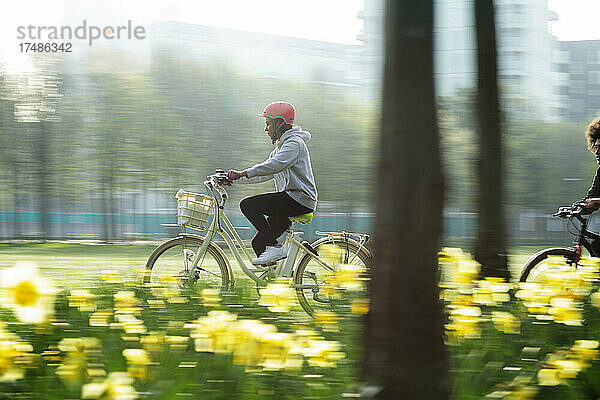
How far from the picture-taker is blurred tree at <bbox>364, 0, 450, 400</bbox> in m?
2.18

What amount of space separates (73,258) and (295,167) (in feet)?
28.5

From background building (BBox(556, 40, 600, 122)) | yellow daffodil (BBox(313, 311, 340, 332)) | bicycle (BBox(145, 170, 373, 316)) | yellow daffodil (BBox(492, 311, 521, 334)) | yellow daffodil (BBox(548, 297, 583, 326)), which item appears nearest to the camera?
yellow daffodil (BBox(548, 297, 583, 326))

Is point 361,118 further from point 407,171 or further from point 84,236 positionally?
point 407,171

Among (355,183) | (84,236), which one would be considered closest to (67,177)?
(84,236)

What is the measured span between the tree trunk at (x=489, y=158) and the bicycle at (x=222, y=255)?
0.82 meters

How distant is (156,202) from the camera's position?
61.7 ft

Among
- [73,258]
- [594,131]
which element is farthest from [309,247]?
[73,258]

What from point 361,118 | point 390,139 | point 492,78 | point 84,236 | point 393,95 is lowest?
point 84,236

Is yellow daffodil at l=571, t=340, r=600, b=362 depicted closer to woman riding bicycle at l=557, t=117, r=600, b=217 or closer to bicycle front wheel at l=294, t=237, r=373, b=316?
bicycle front wheel at l=294, t=237, r=373, b=316

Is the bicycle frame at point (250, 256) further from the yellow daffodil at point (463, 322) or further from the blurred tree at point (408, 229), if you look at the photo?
the blurred tree at point (408, 229)

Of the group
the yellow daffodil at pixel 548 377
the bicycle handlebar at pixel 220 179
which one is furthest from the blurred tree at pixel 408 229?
the bicycle handlebar at pixel 220 179

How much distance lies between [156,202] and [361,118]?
6.15m

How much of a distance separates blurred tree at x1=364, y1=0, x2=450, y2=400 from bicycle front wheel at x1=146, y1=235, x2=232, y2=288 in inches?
99.4

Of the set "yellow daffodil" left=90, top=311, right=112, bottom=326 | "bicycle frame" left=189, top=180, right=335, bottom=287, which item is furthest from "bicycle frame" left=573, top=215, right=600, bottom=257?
"yellow daffodil" left=90, top=311, right=112, bottom=326
